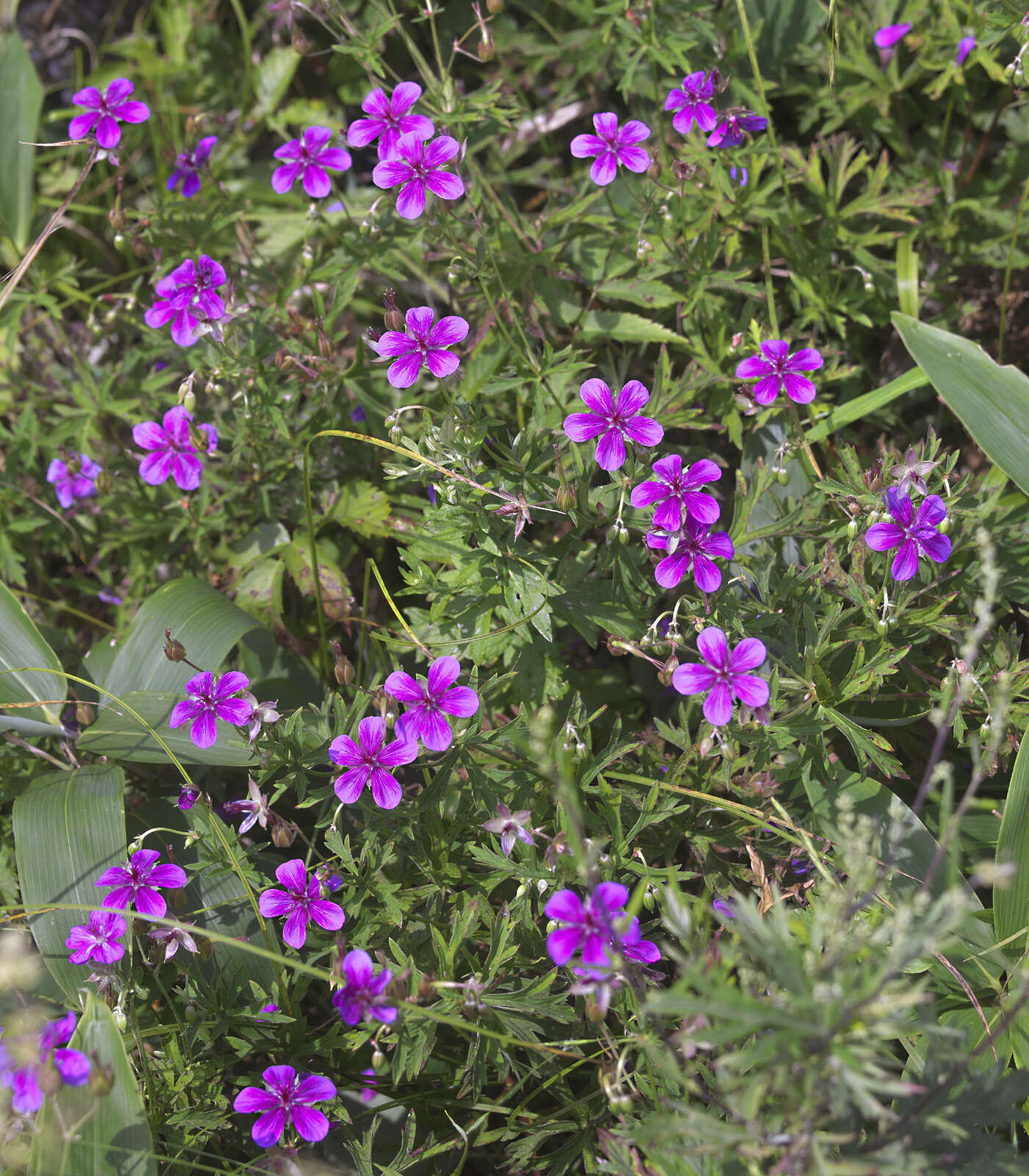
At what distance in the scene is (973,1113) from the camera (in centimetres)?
162

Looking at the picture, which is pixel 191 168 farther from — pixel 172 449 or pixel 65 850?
pixel 65 850

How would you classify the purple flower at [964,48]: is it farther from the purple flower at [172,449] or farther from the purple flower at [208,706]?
the purple flower at [208,706]

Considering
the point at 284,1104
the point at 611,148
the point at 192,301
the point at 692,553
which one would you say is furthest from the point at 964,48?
the point at 284,1104

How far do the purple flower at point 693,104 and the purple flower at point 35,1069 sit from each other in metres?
2.79

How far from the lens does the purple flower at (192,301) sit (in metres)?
2.83

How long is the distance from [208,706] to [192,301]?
1315 mm

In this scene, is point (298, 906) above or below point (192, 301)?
below

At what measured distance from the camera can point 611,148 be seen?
2758mm

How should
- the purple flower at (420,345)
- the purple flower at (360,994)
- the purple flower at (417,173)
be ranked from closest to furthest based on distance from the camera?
the purple flower at (360,994) < the purple flower at (420,345) < the purple flower at (417,173)

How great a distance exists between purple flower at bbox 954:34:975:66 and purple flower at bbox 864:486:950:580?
192 cm

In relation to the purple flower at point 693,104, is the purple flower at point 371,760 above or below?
below

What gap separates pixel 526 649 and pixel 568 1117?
3.77 feet

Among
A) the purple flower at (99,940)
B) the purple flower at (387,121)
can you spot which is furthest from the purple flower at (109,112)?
the purple flower at (99,940)

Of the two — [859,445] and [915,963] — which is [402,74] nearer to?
[859,445]
